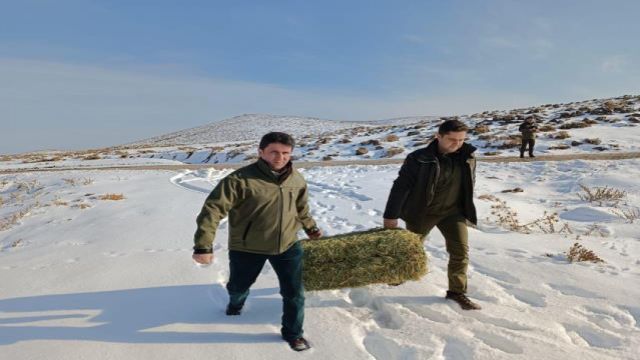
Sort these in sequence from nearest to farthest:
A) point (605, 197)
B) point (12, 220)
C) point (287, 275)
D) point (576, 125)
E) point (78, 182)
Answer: point (287, 275)
point (12, 220)
point (605, 197)
point (78, 182)
point (576, 125)

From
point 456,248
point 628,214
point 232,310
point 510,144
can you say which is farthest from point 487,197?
point 510,144

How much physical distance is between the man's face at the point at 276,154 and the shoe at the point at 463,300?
220 centimetres

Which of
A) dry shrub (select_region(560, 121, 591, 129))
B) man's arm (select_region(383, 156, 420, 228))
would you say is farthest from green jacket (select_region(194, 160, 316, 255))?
dry shrub (select_region(560, 121, 591, 129))

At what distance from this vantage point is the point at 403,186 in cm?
455

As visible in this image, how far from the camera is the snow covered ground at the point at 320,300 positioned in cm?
370

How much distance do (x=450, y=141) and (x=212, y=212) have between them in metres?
2.26

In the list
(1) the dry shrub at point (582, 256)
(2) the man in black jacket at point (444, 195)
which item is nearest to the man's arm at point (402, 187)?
(2) the man in black jacket at point (444, 195)

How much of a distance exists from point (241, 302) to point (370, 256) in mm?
1261

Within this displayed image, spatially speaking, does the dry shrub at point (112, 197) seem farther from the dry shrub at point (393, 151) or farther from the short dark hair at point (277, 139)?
the dry shrub at point (393, 151)

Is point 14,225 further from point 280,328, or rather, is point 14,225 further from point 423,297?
point 423,297

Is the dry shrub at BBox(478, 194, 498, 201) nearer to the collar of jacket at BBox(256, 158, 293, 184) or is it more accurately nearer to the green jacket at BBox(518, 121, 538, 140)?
the collar of jacket at BBox(256, 158, 293, 184)

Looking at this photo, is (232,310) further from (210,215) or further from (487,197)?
(487,197)

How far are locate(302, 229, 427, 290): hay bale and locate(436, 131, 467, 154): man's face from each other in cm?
89

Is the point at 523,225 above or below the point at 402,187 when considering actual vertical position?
below
